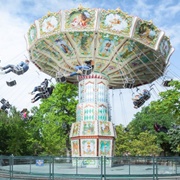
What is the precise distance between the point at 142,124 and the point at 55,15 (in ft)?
123

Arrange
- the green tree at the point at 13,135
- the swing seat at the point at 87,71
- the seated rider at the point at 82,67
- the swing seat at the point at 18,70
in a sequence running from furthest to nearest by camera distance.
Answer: the green tree at the point at 13,135, the swing seat at the point at 18,70, the swing seat at the point at 87,71, the seated rider at the point at 82,67

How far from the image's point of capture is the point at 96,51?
28094mm

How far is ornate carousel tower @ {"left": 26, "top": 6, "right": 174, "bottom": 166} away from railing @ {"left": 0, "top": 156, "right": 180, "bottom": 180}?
10246 mm

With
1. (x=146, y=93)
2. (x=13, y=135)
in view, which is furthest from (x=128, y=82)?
(x=13, y=135)

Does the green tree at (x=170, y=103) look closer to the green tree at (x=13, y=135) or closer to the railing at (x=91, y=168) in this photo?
the railing at (x=91, y=168)

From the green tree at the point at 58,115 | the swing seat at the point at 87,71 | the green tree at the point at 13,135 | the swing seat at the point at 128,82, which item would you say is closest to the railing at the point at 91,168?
the swing seat at the point at 87,71

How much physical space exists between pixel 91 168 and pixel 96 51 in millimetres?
13976

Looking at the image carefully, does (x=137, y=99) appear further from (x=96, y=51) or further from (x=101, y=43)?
(x=101, y=43)

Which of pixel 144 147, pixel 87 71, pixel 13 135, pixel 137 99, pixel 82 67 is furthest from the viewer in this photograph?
pixel 144 147

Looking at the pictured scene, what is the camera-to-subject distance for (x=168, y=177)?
49.9ft

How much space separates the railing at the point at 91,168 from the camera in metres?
14.9

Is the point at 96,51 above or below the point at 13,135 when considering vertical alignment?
above

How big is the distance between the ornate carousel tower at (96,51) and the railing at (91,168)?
10.2 m

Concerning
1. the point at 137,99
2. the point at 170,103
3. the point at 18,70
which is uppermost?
the point at 18,70
